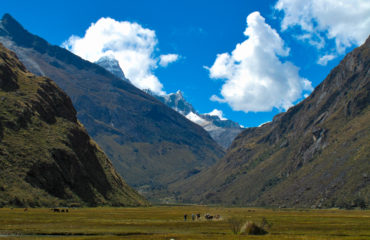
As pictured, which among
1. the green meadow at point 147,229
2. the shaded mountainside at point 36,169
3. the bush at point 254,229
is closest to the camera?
the green meadow at point 147,229

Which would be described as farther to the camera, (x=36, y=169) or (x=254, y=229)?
(x=36, y=169)

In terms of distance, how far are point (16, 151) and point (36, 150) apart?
10.1m

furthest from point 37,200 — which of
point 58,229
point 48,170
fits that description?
point 58,229

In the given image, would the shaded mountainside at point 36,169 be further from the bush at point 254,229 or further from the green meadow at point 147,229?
the bush at point 254,229

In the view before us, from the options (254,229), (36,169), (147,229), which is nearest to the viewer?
(254,229)

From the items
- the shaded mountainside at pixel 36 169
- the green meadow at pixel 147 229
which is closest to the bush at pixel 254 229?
the green meadow at pixel 147 229

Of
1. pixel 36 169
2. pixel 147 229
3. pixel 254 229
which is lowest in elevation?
pixel 147 229

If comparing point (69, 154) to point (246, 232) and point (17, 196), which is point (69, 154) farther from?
point (246, 232)

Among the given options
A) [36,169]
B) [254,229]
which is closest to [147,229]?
[254,229]

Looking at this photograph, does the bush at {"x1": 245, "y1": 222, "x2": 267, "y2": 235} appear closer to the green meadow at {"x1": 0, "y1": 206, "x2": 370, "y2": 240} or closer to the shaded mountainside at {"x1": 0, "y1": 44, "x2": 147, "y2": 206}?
the green meadow at {"x1": 0, "y1": 206, "x2": 370, "y2": 240}

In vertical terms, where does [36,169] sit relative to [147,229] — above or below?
above

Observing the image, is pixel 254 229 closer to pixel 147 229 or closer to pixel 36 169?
pixel 147 229

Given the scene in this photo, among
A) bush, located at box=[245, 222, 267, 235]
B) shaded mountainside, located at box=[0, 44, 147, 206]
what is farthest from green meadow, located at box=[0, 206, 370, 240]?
shaded mountainside, located at box=[0, 44, 147, 206]

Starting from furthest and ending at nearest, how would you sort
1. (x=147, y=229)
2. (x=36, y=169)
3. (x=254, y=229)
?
(x=36, y=169) → (x=147, y=229) → (x=254, y=229)
